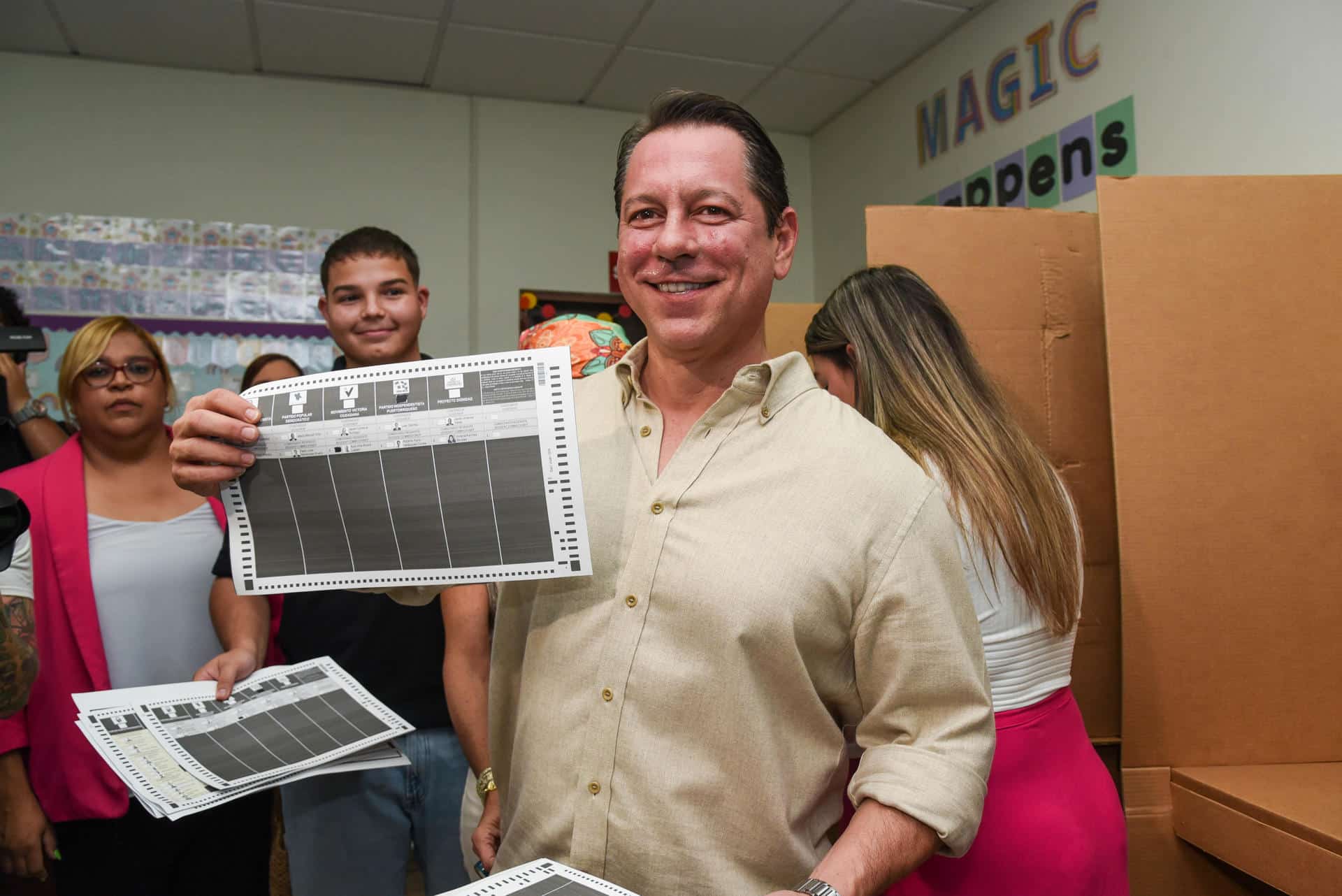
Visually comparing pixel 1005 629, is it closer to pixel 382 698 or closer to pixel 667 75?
pixel 382 698

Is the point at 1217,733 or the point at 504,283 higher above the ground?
the point at 504,283

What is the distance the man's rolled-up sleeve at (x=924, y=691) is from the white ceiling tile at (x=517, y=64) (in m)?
2.98

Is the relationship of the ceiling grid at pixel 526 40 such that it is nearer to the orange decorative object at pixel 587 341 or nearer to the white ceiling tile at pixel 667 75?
the white ceiling tile at pixel 667 75

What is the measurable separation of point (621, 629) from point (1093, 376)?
1.30 metres

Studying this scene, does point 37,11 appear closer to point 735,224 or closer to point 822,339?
point 822,339

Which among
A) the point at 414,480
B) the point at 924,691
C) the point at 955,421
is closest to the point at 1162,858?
the point at 955,421

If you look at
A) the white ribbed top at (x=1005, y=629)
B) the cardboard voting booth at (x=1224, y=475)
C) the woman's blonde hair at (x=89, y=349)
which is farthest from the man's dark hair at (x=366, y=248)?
the cardboard voting booth at (x=1224, y=475)

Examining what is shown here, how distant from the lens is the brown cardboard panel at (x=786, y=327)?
2090 millimetres

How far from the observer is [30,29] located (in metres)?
3.18

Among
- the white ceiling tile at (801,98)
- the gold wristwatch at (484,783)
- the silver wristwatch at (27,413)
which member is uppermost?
the white ceiling tile at (801,98)

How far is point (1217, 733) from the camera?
1.60 meters

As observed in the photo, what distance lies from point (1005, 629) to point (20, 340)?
60.8 inches

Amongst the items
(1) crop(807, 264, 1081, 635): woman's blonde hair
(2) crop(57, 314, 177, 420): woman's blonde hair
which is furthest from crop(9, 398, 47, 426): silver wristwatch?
(1) crop(807, 264, 1081, 635): woman's blonde hair

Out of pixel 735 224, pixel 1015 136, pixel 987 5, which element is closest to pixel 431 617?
pixel 735 224
